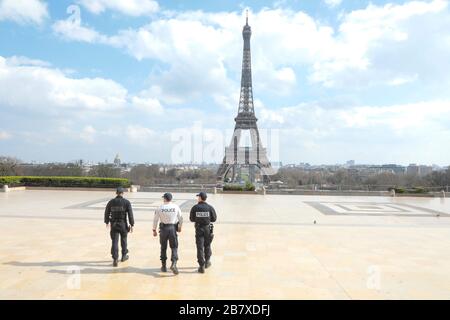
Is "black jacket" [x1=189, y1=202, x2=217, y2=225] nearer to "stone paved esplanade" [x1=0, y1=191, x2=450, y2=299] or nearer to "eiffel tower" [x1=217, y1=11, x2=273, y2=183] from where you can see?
"stone paved esplanade" [x1=0, y1=191, x2=450, y2=299]

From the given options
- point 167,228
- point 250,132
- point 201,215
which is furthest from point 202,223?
point 250,132

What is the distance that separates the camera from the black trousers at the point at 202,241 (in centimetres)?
664

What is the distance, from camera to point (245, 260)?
752 cm

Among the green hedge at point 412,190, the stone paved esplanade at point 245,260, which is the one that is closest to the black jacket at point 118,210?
the stone paved esplanade at point 245,260

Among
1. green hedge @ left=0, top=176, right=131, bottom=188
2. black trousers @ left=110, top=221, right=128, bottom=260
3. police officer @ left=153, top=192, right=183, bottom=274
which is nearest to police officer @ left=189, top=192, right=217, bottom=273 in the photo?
police officer @ left=153, top=192, right=183, bottom=274

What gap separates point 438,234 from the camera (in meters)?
11.0

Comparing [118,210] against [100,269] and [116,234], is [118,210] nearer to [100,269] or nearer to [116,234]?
[116,234]

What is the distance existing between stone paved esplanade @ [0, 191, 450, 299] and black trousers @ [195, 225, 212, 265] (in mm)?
304

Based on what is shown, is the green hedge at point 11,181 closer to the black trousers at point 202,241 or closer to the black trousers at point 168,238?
the black trousers at point 168,238

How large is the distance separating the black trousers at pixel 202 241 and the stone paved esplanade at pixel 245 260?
30 cm

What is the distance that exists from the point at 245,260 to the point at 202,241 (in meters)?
1.28

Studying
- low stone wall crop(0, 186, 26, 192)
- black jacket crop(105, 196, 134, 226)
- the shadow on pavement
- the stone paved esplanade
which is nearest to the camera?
the stone paved esplanade

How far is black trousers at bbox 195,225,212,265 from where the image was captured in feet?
21.8
